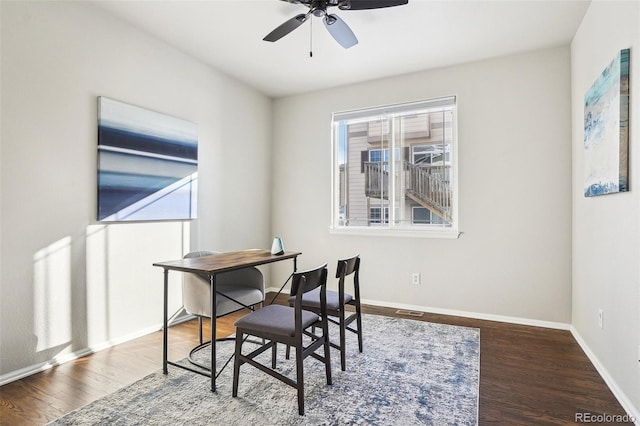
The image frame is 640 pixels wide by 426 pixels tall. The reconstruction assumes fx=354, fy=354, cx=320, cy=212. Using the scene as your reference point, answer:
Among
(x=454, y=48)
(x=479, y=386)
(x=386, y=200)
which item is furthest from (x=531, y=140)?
(x=479, y=386)

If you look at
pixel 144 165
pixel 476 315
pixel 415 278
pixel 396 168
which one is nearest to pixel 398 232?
pixel 415 278

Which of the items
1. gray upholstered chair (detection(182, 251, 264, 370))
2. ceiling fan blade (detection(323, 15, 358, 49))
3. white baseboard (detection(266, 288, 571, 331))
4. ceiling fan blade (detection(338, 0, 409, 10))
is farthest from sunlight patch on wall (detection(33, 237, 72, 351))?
white baseboard (detection(266, 288, 571, 331))

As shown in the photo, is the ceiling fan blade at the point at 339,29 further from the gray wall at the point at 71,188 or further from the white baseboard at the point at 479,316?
the white baseboard at the point at 479,316

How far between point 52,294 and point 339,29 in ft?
8.98

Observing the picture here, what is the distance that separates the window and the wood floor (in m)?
1.40

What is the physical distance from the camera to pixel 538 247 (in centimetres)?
341

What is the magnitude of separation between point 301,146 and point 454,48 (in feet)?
6.97

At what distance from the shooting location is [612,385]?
7.10 feet

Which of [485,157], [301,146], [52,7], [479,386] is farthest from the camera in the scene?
[301,146]

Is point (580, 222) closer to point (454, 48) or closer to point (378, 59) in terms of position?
point (454, 48)

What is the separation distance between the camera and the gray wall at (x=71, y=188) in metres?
2.31

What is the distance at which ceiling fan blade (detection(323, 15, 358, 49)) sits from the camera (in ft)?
7.70

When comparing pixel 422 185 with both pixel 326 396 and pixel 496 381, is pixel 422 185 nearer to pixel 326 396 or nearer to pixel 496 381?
pixel 496 381

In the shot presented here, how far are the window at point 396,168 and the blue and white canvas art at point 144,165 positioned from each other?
70.9 inches
